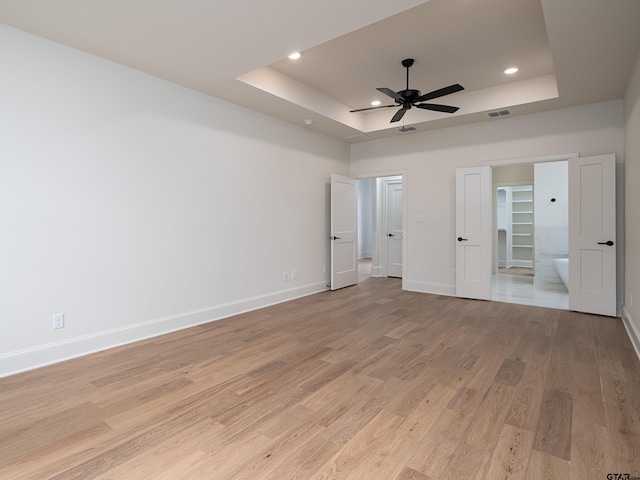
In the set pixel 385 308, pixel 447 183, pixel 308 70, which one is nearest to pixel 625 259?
pixel 447 183

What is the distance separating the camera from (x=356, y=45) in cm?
370

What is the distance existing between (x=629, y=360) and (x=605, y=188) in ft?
7.85

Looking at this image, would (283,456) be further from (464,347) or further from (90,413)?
(464,347)

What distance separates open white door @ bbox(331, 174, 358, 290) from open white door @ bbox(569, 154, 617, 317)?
3377 mm

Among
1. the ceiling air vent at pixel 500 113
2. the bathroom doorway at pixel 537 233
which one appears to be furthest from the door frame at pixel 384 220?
the ceiling air vent at pixel 500 113

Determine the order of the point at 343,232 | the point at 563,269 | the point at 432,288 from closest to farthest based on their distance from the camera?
1. the point at 432,288
2. the point at 343,232
3. the point at 563,269

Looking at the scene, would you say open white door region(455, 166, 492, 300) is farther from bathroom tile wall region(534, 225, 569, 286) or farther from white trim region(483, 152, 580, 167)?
bathroom tile wall region(534, 225, 569, 286)

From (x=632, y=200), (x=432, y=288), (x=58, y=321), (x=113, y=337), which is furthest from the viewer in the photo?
(x=432, y=288)

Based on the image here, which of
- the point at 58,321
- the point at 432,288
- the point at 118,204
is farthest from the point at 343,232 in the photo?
the point at 58,321

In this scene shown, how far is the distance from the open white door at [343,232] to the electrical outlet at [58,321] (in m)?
3.96

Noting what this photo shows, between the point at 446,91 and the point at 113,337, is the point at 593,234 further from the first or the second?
the point at 113,337

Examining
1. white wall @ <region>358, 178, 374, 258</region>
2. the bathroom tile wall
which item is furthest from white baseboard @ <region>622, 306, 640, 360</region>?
white wall @ <region>358, 178, 374, 258</region>

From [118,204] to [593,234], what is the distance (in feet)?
18.5

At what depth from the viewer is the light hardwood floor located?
1737mm
